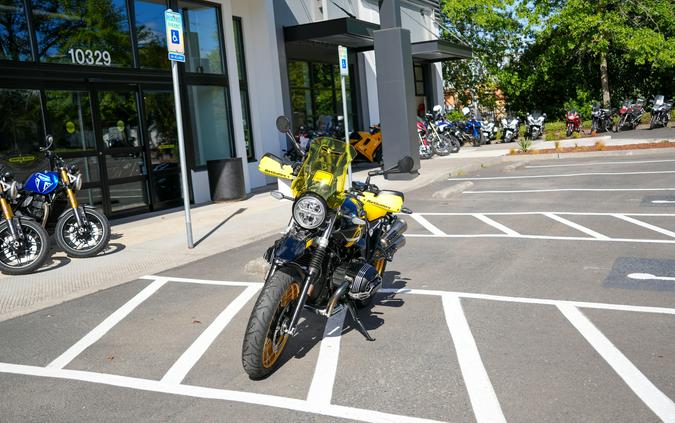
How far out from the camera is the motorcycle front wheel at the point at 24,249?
7602 mm

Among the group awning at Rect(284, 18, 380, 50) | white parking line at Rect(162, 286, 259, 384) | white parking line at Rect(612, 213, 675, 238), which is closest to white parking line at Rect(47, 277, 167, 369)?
white parking line at Rect(162, 286, 259, 384)

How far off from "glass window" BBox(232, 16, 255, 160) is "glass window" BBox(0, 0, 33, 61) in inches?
241

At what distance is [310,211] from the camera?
420 cm

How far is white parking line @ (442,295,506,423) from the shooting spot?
3584 mm

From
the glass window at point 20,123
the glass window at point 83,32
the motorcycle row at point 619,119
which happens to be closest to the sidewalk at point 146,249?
the glass window at point 20,123

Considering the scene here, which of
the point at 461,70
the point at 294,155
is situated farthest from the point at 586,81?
the point at 294,155

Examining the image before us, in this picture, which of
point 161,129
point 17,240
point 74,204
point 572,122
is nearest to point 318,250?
point 17,240

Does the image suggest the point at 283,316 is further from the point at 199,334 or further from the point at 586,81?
the point at 586,81

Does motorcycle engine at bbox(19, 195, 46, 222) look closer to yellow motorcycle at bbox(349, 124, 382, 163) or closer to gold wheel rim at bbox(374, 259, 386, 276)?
gold wheel rim at bbox(374, 259, 386, 276)

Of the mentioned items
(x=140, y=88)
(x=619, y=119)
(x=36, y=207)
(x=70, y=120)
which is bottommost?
(x=36, y=207)

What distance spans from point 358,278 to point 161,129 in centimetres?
939

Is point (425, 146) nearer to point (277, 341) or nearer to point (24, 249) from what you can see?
point (24, 249)

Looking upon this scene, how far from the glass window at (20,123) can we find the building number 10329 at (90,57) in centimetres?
94

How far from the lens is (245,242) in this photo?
9047mm
